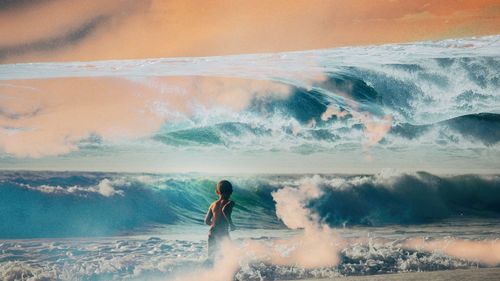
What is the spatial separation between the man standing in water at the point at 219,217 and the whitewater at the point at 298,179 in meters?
0.08

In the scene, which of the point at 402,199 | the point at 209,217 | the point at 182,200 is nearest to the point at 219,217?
the point at 209,217

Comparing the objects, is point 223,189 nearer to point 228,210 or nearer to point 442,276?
point 228,210

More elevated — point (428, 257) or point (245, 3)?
point (245, 3)

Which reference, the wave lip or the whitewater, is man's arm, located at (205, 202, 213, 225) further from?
the wave lip

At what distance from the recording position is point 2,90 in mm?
4273

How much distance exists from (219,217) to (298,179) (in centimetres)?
55

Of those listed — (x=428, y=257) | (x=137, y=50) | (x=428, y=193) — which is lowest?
(x=428, y=257)

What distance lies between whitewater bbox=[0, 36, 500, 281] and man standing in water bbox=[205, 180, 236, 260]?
0.08 meters

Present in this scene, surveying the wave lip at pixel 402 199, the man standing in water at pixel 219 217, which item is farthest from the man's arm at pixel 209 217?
Result: the wave lip at pixel 402 199

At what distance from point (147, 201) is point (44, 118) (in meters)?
0.74

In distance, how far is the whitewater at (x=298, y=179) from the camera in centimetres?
407

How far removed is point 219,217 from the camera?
12.9ft

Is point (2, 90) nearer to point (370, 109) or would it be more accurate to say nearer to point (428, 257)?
point (370, 109)

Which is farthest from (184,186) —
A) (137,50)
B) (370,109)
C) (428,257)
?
(428,257)
